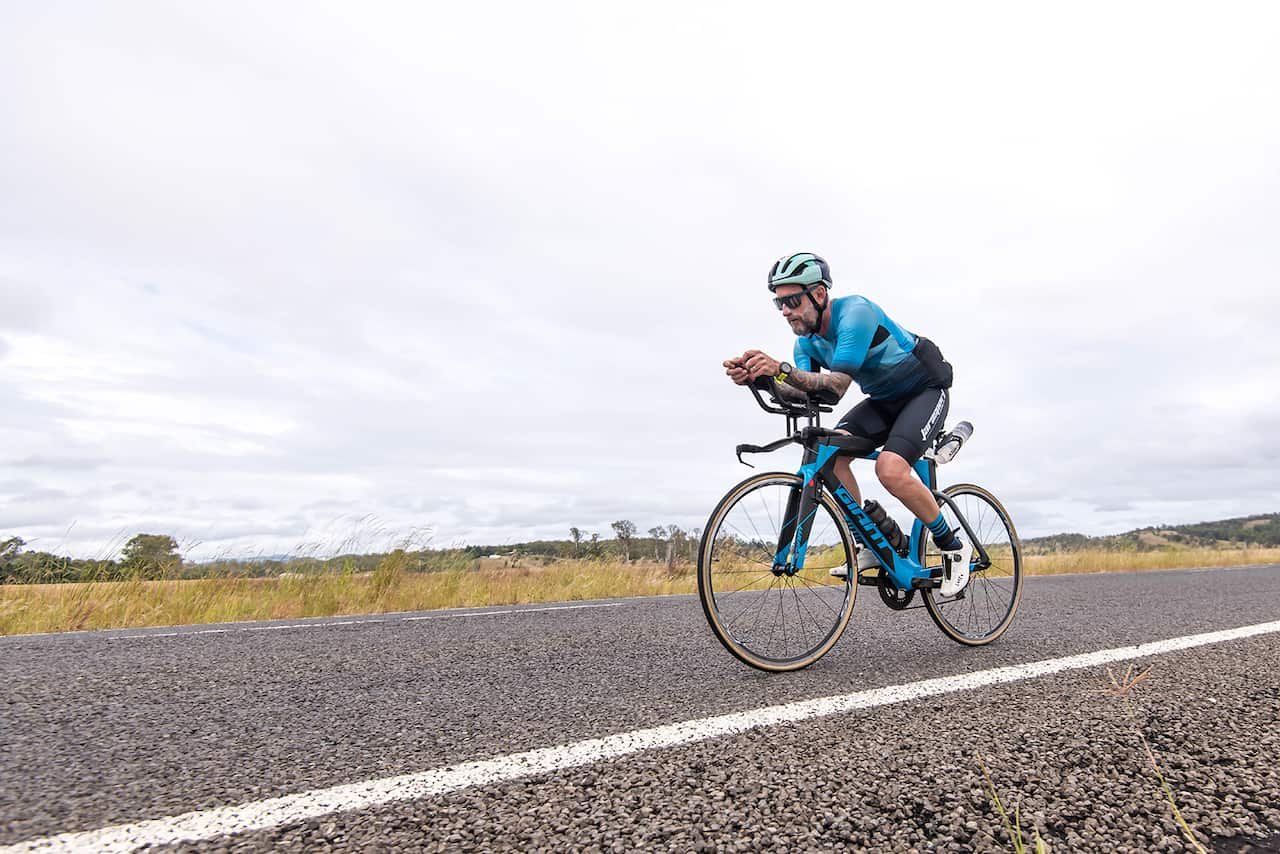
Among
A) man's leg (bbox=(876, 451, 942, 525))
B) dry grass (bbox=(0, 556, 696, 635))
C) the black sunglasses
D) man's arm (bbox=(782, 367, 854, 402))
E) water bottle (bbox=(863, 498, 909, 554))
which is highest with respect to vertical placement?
the black sunglasses

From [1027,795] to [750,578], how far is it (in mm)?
1886

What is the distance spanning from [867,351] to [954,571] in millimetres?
1326

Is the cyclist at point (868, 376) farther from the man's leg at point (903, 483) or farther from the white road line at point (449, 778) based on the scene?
the white road line at point (449, 778)

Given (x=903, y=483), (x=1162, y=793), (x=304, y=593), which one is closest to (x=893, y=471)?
(x=903, y=483)

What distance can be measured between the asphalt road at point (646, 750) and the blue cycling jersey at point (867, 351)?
142 centimetres

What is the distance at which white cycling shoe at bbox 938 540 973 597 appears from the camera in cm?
392

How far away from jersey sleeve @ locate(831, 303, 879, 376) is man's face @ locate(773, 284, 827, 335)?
183mm

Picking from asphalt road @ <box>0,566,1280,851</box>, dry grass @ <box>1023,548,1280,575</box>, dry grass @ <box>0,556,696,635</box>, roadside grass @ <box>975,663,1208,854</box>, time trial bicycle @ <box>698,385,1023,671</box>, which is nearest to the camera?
roadside grass @ <box>975,663,1208,854</box>

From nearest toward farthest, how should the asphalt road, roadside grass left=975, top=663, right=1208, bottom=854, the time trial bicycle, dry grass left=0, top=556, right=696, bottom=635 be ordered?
roadside grass left=975, top=663, right=1208, bottom=854
the asphalt road
the time trial bicycle
dry grass left=0, top=556, right=696, bottom=635

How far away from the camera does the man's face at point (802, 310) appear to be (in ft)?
12.5

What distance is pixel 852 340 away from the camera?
143 inches

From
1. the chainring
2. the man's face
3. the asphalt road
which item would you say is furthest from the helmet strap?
the asphalt road

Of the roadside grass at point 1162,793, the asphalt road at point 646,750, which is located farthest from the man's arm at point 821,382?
the roadside grass at point 1162,793

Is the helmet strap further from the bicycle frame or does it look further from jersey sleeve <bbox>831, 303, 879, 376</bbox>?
the bicycle frame
